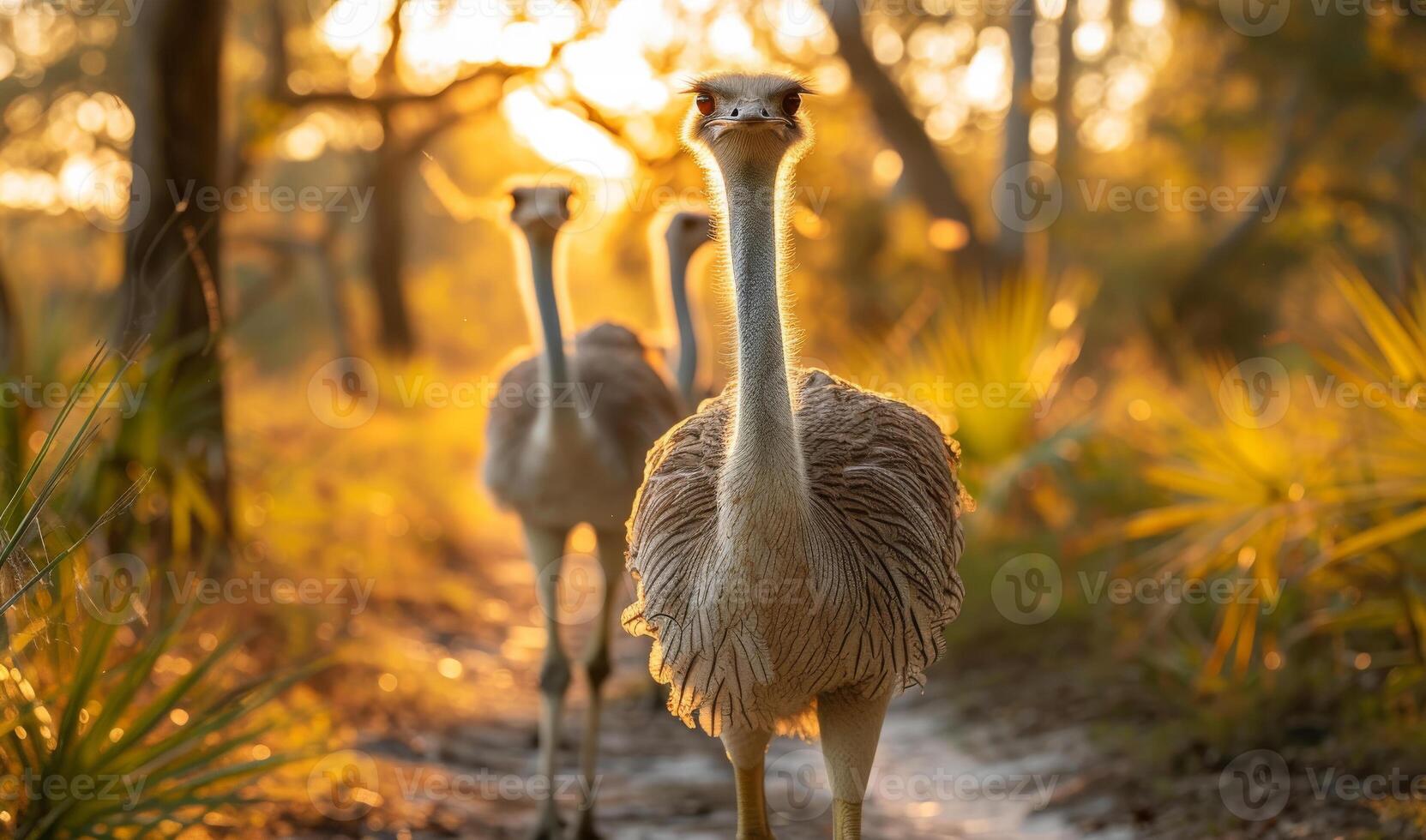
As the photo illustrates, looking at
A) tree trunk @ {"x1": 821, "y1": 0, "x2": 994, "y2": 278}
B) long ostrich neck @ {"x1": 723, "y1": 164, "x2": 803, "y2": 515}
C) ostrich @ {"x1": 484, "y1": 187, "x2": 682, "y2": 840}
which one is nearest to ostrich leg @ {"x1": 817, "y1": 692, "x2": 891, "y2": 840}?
long ostrich neck @ {"x1": 723, "y1": 164, "x2": 803, "y2": 515}

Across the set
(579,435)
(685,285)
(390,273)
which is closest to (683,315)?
(685,285)

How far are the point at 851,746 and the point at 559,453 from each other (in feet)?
7.40

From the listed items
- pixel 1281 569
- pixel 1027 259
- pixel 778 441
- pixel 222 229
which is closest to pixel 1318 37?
pixel 1027 259

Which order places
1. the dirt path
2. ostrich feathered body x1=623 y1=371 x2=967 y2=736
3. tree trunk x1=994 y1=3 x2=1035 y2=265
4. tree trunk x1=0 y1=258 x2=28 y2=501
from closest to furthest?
ostrich feathered body x1=623 y1=371 x2=967 y2=736, tree trunk x1=0 y1=258 x2=28 y2=501, the dirt path, tree trunk x1=994 y1=3 x2=1035 y2=265

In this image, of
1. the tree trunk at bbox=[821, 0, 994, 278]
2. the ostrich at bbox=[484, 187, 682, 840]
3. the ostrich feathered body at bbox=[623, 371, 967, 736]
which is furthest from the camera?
the tree trunk at bbox=[821, 0, 994, 278]

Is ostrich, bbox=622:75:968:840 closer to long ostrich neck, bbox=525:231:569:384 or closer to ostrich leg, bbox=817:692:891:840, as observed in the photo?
ostrich leg, bbox=817:692:891:840

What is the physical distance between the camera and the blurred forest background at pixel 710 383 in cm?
521

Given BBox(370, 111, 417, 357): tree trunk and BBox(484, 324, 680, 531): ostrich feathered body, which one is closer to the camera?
BBox(484, 324, 680, 531): ostrich feathered body

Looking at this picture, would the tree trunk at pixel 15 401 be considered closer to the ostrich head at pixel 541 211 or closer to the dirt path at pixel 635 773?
the dirt path at pixel 635 773

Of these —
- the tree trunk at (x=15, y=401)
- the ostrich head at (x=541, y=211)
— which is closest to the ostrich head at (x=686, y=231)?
the ostrich head at (x=541, y=211)

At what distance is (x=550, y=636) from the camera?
6.16 metres

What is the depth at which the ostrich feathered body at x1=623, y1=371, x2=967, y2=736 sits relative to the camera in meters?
3.57

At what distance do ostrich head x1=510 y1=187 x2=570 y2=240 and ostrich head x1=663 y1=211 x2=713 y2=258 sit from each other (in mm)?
1255

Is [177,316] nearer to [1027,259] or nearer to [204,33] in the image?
[204,33]
